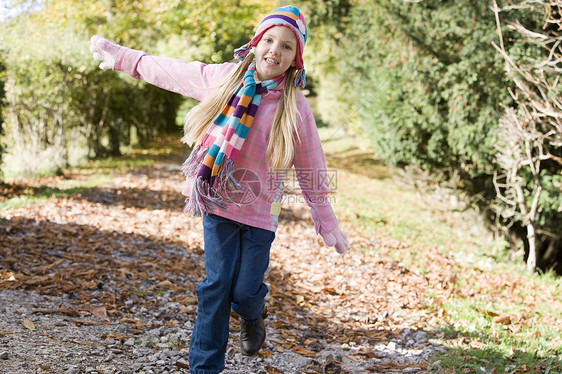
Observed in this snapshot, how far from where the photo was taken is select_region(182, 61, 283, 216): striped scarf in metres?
2.59

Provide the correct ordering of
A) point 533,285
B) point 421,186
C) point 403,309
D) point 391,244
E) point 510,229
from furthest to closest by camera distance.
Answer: point 421,186 → point 510,229 → point 391,244 → point 533,285 → point 403,309

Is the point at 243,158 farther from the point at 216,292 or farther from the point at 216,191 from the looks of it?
the point at 216,292

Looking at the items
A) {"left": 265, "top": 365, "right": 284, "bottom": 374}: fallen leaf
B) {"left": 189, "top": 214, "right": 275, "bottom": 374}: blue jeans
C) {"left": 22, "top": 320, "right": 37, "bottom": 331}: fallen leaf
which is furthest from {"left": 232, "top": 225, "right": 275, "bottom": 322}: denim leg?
{"left": 22, "top": 320, "right": 37, "bottom": 331}: fallen leaf

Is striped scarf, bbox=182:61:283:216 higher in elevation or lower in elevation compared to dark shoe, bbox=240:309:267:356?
higher

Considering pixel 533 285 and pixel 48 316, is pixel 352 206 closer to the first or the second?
pixel 533 285

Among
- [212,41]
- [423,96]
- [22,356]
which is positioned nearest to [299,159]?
[22,356]

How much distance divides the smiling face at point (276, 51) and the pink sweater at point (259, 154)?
12 centimetres

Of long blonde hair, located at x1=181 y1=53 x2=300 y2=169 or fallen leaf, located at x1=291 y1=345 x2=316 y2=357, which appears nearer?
long blonde hair, located at x1=181 y1=53 x2=300 y2=169

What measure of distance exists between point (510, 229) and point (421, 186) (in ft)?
6.56

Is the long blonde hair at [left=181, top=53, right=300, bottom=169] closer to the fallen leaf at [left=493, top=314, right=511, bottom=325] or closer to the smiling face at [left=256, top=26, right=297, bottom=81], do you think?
the smiling face at [left=256, top=26, right=297, bottom=81]

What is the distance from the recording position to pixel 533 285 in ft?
20.4

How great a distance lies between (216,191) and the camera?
104 inches

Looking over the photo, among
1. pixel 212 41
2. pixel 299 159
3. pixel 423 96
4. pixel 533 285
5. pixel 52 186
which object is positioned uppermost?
pixel 212 41

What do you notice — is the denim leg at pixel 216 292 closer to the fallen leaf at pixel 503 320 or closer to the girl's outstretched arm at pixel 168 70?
the girl's outstretched arm at pixel 168 70
